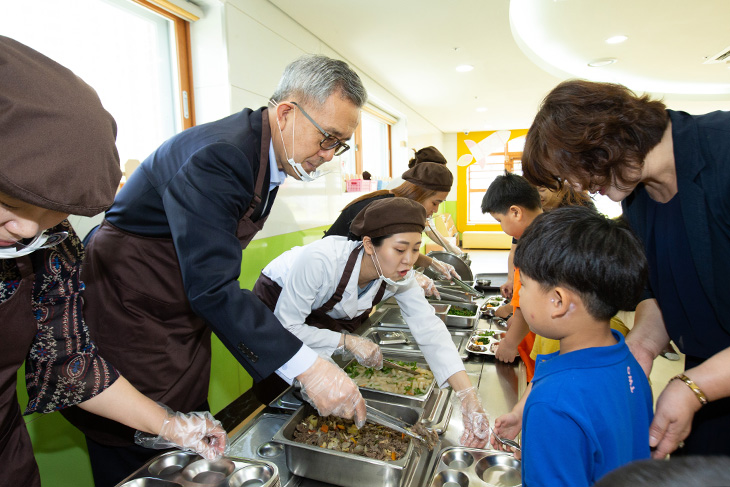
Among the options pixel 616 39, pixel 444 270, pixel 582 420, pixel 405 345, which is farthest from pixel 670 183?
pixel 616 39

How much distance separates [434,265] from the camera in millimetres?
3287

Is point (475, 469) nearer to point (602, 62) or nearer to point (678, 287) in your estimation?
point (678, 287)

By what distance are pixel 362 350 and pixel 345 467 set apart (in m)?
0.63

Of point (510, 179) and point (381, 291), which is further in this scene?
Answer: point (510, 179)

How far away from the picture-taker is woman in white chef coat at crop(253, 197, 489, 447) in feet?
5.28

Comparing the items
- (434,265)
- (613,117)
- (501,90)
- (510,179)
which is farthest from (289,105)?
(501,90)

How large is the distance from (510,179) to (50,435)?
2.33m

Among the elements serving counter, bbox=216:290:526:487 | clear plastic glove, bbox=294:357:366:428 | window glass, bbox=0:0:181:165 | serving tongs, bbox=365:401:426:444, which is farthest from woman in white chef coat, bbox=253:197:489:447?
window glass, bbox=0:0:181:165

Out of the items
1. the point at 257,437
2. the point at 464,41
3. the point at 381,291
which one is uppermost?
the point at 464,41

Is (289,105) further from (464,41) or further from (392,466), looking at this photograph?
(464,41)

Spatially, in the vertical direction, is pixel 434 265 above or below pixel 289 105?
below

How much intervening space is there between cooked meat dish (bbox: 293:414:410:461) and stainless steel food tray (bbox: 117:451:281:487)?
0.75ft

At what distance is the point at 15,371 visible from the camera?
894mm

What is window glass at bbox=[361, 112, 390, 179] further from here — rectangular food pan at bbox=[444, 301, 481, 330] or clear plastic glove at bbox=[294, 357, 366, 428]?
clear plastic glove at bbox=[294, 357, 366, 428]
